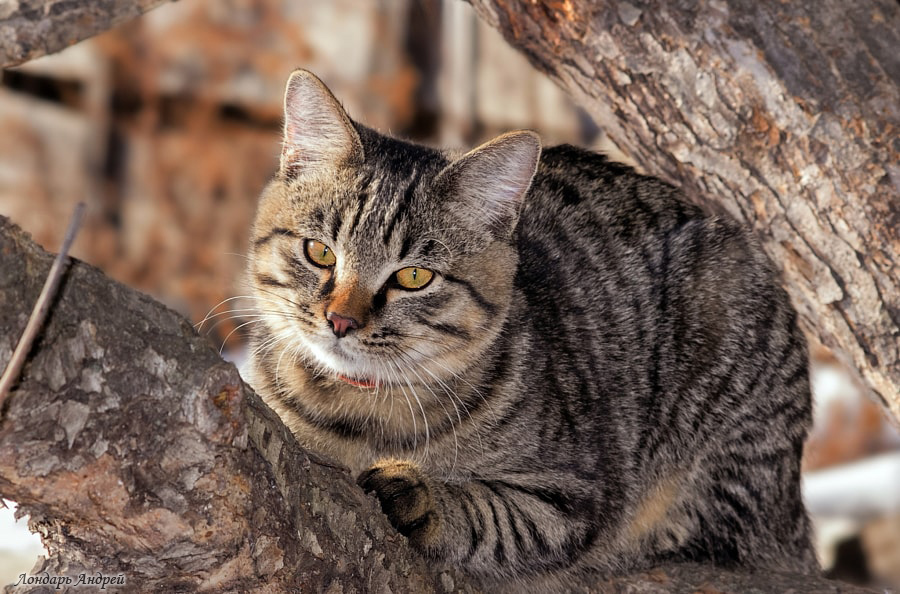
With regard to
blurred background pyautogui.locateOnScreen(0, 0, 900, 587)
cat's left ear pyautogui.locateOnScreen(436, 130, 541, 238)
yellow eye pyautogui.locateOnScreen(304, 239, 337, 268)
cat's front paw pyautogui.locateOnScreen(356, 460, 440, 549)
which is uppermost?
cat's left ear pyautogui.locateOnScreen(436, 130, 541, 238)

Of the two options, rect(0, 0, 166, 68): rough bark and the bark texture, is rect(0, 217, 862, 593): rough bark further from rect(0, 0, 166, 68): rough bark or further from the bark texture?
rect(0, 0, 166, 68): rough bark

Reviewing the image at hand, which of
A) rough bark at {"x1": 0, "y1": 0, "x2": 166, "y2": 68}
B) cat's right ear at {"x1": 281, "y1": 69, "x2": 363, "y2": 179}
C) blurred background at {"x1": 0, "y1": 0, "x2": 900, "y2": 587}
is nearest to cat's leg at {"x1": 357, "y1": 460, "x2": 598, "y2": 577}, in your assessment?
cat's right ear at {"x1": 281, "y1": 69, "x2": 363, "y2": 179}

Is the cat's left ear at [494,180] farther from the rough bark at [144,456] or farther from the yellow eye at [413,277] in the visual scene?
the rough bark at [144,456]

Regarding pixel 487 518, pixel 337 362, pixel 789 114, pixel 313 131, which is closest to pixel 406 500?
pixel 487 518

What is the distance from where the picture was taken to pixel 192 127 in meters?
7.45

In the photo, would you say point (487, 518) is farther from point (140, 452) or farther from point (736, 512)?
point (140, 452)

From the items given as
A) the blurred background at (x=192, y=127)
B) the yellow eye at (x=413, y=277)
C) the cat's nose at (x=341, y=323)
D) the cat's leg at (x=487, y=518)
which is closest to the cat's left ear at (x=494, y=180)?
the yellow eye at (x=413, y=277)

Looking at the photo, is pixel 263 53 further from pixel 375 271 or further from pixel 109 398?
pixel 109 398

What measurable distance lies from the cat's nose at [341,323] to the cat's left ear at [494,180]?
46 centimetres

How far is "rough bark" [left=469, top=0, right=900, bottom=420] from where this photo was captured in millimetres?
2455

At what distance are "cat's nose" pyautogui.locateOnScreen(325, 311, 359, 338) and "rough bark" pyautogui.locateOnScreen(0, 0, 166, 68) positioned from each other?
104 centimetres

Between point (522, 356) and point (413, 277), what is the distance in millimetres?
427

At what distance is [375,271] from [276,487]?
778 millimetres

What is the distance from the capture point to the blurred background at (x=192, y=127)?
23.4 feet
